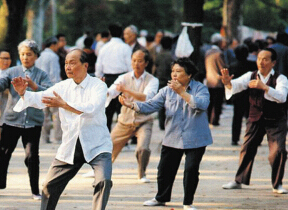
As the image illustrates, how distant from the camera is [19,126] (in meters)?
9.08

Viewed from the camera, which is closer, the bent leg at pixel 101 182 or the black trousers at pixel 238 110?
the bent leg at pixel 101 182

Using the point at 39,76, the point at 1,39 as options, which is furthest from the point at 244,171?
the point at 1,39

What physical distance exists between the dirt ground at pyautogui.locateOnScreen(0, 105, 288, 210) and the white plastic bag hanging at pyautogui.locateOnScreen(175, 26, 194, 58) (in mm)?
1915

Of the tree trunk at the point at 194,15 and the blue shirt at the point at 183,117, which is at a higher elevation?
the tree trunk at the point at 194,15

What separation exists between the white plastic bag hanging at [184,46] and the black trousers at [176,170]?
5.24m

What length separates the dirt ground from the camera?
8938mm

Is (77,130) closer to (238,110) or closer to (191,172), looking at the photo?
(191,172)

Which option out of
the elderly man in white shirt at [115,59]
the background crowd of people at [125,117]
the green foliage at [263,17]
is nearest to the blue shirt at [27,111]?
the background crowd of people at [125,117]

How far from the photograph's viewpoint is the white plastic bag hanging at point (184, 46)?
13.8 meters

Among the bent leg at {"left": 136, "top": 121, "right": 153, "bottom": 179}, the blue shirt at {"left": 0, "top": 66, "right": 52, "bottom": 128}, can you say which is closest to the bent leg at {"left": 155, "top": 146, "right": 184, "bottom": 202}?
the bent leg at {"left": 136, "top": 121, "right": 153, "bottom": 179}

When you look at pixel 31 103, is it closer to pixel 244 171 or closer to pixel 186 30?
pixel 244 171

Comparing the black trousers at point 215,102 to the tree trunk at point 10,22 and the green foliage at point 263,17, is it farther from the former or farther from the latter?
the green foliage at point 263,17

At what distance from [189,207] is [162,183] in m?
0.50

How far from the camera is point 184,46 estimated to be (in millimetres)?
13828
